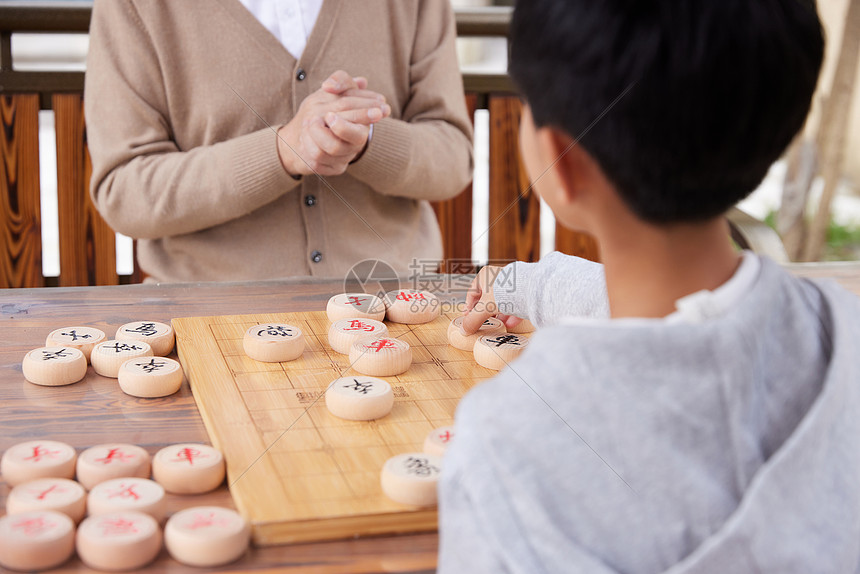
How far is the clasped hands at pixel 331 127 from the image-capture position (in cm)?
126

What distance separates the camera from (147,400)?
848 mm

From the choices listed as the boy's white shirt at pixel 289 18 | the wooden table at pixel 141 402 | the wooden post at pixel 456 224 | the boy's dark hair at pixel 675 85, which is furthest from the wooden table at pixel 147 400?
the wooden post at pixel 456 224

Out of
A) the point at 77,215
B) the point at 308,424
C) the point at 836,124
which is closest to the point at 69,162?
the point at 77,215

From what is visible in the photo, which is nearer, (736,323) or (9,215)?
(736,323)

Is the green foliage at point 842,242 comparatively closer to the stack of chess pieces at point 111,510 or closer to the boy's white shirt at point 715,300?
the boy's white shirt at point 715,300

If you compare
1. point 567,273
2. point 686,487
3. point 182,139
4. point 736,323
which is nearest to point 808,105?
point 736,323

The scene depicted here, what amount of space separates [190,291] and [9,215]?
684mm

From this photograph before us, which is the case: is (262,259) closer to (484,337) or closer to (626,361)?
(484,337)

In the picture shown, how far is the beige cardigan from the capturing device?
1.38 m

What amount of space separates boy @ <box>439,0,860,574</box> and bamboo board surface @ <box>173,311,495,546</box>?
12 centimetres

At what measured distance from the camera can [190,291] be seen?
119cm

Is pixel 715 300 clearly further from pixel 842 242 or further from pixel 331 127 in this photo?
pixel 842 242

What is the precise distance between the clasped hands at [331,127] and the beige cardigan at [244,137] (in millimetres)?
38

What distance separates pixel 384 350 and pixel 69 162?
105 cm
